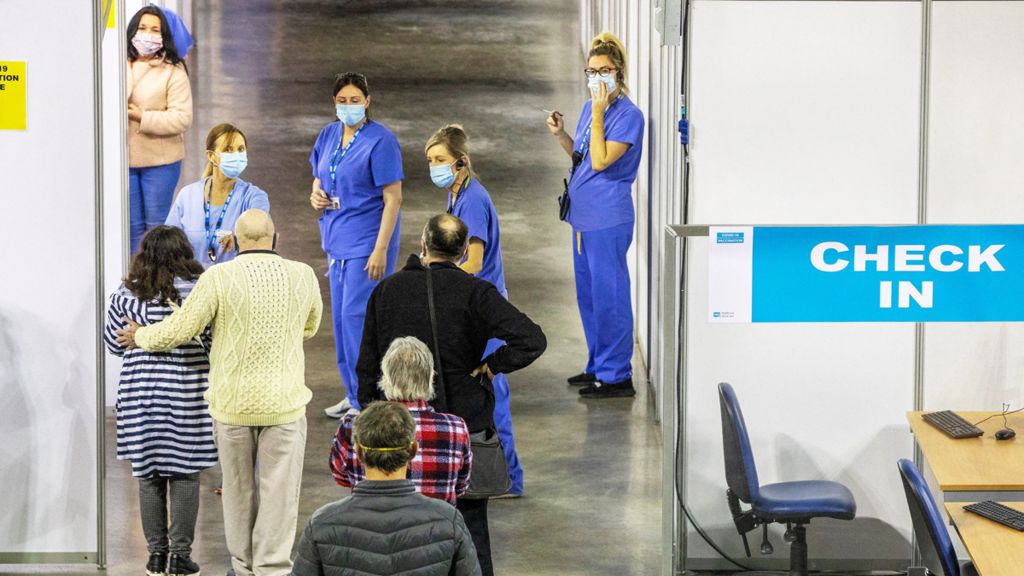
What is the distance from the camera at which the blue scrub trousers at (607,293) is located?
25.1ft

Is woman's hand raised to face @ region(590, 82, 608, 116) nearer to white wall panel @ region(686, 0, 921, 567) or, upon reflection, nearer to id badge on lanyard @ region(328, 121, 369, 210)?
id badge on lanyard @ region(328, 121, 369, 210)

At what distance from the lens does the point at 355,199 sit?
276 inches

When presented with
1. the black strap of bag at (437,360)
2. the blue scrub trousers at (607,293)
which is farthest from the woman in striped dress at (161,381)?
the blue scrub trousers at (607,293)

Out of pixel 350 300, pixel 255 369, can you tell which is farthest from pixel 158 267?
pixel 350 300

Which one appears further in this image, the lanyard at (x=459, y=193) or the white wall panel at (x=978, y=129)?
the lanyard at (x=459, y=193)

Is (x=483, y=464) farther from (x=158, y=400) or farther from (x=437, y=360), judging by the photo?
(x=158, y=400)

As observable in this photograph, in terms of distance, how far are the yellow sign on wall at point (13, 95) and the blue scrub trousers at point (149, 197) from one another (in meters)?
2.07

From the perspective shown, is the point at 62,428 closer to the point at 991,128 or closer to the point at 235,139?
the point at 235,139

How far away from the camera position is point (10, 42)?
545 centimetres

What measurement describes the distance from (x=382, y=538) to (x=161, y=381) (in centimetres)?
201

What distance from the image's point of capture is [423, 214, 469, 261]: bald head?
4.88 m

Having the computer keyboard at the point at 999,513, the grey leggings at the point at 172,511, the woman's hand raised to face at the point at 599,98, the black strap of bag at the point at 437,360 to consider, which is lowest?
the grey leggings at the point at 172,511

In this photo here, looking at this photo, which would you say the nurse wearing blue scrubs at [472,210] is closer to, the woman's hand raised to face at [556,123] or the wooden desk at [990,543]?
the woman's hand raised to face at [556,123]

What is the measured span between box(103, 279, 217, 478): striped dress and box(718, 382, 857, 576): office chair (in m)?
1.86
